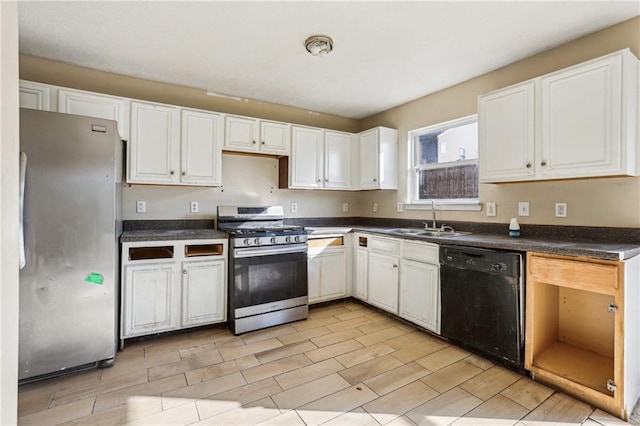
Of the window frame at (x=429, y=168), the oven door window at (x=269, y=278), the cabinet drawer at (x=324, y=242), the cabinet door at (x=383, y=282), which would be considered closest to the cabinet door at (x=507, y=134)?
the window frame at (x=429, y=168)

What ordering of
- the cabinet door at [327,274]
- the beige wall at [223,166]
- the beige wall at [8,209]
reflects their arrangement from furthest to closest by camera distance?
the cabinet door at [327,274]
the beige wall at [223,166]
the beige wall at [8,209]

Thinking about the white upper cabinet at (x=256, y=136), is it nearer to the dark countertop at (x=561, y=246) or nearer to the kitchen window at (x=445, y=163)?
the kitchen window at (x=445, y=163)

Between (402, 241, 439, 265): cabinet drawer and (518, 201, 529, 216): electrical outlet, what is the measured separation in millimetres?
774

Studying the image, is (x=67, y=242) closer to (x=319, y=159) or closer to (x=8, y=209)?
(x=8, y=209)

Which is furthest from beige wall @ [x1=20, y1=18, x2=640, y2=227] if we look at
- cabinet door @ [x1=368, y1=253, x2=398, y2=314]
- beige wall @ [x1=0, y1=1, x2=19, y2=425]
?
beige wall @ [x1=0, y1=1, x2=19, y2=425]

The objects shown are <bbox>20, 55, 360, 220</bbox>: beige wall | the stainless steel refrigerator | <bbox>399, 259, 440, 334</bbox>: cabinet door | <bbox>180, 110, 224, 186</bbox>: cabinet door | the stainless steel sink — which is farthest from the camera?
<bbox>180, 110, 224, 186</bbox>: cabinet door

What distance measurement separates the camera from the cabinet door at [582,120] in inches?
77.0

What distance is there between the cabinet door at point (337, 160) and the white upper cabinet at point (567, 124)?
5.80 feet

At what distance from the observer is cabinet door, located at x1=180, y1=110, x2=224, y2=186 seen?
10.0 feet

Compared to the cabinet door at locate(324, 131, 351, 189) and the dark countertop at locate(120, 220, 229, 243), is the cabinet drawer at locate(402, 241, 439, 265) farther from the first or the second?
the dark countertop at locate(120, 220, 229, 243)

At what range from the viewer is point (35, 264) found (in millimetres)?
2008

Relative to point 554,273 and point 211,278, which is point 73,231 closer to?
point 211,278

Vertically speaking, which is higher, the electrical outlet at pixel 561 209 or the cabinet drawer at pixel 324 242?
the electrical outlet at pixel 561 209

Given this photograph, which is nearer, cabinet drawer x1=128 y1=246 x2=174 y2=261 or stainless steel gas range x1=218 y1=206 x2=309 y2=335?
cabinet drawer x1=128 y1=246 x2=174 y2=261
